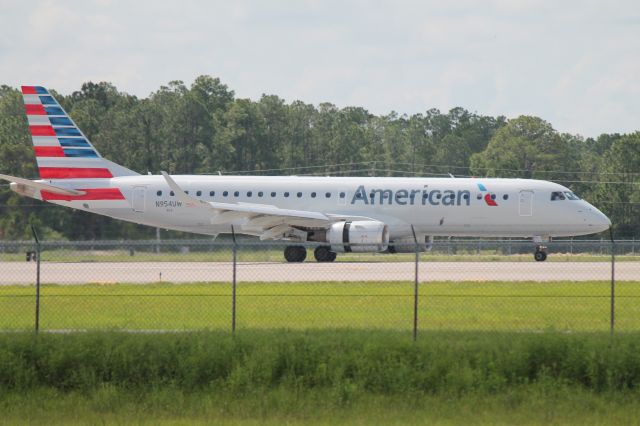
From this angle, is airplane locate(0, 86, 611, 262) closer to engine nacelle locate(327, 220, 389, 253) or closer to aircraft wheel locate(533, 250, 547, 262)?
engine nacelle locate(327, 220, 389, 253)

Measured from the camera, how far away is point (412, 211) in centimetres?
4169

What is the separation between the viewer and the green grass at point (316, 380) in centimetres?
1464

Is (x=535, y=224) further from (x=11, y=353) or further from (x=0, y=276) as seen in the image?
(x=11, y=353)

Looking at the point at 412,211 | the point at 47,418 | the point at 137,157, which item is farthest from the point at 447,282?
the point at 137,157

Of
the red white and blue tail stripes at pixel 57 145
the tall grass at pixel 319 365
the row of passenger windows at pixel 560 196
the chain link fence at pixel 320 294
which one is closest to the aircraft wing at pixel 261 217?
the chain link fence at pixel 320 294

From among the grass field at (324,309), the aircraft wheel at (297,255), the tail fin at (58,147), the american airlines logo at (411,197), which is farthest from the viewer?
the tail fin at (58,147)

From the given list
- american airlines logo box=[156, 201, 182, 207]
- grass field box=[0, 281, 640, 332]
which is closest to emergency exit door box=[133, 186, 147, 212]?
american airlines logo box=[156, 201, 182, 207]

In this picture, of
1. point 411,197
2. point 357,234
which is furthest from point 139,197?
point 411,197

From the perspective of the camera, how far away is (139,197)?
43250 mm

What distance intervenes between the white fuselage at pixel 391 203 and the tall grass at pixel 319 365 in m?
24.5

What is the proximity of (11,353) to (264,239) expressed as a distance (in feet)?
84.1

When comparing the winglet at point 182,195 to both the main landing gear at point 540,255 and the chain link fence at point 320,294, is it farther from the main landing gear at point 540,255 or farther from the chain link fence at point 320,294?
the main landing gear at point 540,255

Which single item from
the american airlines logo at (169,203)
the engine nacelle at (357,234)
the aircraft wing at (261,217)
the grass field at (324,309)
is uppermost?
the american airlines logo at (169,203)

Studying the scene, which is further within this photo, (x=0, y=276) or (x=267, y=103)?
(x=267, y=103)
